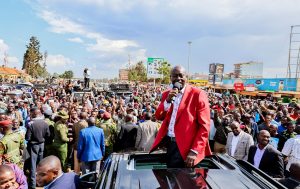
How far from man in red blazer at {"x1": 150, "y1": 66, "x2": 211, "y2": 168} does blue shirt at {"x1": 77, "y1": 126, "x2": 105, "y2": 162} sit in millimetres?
3646

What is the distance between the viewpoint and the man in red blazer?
8.91ft

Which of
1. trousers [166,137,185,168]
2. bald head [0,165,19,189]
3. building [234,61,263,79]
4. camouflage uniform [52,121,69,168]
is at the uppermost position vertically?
building [234,61,263,79]

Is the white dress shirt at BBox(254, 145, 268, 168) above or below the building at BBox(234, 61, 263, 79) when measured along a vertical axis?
below

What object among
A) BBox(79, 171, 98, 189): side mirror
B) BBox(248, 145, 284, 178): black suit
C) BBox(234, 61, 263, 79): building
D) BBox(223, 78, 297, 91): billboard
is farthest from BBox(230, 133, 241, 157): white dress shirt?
BBox(234, 61, 263, 79): building

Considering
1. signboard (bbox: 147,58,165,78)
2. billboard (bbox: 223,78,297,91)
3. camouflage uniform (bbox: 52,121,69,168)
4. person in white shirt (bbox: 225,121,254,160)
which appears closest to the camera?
person in white shirt (bbox: 225,121,254,160)

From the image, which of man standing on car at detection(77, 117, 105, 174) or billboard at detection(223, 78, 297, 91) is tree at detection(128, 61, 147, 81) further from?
man standing on car at detection(77, 117, 105, 174)

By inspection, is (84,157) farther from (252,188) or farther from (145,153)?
(252,188)

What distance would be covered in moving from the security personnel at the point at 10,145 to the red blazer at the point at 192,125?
3.40 m

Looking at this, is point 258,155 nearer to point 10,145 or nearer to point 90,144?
point 90,144

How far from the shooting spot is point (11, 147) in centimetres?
522

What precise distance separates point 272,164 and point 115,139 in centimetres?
425

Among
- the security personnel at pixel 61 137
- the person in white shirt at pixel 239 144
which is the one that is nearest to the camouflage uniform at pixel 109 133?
the security personnel at pixel 61 137

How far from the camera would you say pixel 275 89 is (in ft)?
115

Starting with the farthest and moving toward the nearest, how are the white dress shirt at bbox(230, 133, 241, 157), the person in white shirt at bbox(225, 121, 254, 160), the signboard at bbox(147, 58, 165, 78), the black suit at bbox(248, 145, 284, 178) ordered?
the signboard at bbox(147, 58, 165, 78), the white dress shirt at bbox(230, 133, 241, 157), the person in white shirt at bbox(225, 121, 254, 160), the black suit at bbox(248, 145, 284, 178)
